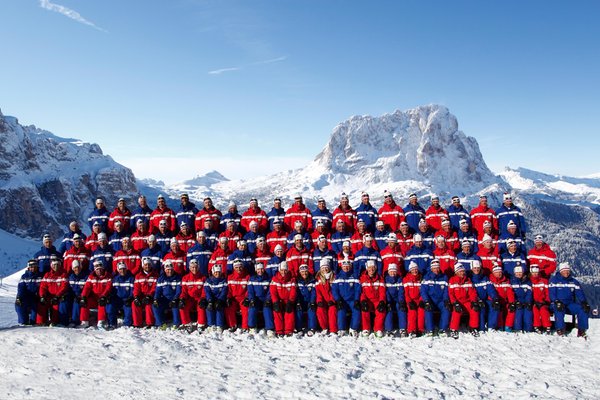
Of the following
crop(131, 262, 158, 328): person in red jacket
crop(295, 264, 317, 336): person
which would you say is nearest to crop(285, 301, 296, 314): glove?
crop(295, 264, 317, 336): person

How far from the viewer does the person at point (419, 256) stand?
15242mm

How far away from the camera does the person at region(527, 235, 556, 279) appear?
49.9 ft

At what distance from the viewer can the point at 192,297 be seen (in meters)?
14.9

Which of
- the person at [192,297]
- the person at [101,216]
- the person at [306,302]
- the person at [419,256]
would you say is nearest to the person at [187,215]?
the person at [101,216]

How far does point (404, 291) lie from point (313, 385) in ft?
16.9

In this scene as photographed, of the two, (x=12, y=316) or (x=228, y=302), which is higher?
(x=228, y=302)

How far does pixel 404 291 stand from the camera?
14.3 m

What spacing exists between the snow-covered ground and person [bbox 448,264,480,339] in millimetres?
516

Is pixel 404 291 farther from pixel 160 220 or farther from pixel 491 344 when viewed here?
pixel 160 220

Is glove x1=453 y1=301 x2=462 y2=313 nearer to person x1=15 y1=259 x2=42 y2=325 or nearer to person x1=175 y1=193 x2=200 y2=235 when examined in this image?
person x1=175 y1=193 x2=200 y2=235

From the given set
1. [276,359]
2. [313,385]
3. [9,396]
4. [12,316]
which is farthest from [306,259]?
[12,316]

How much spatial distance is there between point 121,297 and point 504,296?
11721mm

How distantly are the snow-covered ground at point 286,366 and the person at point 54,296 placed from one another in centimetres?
130

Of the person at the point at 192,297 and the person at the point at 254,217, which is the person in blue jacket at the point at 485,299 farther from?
the person at the point at 192,297
